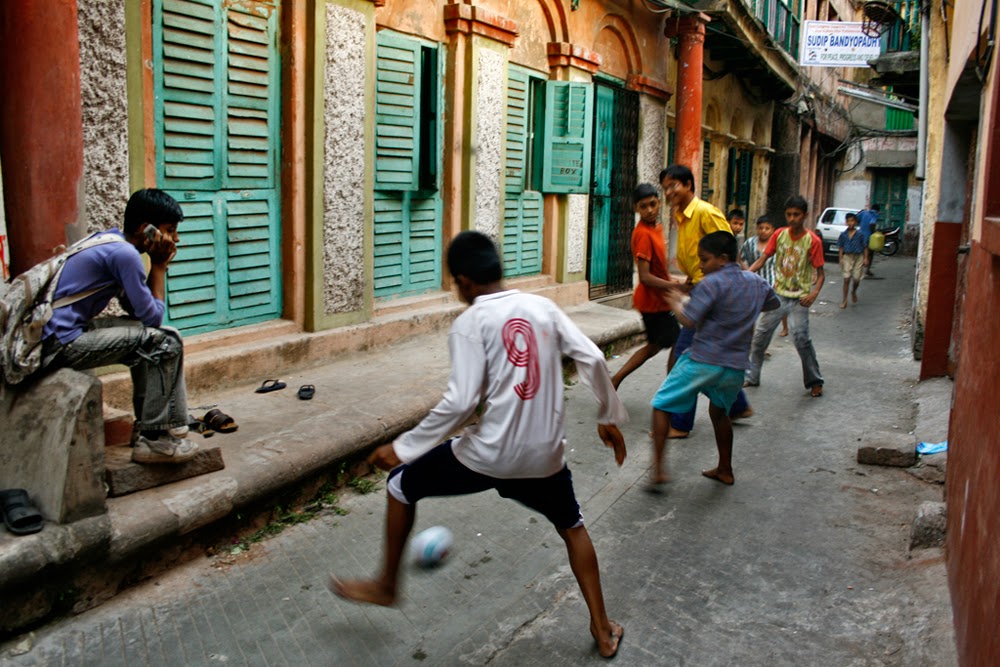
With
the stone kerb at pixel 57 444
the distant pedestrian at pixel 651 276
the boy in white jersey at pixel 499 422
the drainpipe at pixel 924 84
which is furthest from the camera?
the drainpipe at pixel 924 84

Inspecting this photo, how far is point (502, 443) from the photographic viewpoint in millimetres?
3111

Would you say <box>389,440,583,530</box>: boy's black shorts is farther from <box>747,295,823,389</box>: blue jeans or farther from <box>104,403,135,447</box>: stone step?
<box>747,295,823,389</box>: blue jeans

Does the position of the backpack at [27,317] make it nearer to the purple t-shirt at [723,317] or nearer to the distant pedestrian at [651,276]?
the purple t-shirt at [723,317]

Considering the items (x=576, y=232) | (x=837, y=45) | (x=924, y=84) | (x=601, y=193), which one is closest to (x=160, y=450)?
(x=576, y=232)

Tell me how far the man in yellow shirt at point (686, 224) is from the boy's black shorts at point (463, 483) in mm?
3049

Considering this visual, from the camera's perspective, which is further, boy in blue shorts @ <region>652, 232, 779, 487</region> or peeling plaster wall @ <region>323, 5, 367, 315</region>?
peeling plaster wall @ <region>323, 5, 367, 315</region>

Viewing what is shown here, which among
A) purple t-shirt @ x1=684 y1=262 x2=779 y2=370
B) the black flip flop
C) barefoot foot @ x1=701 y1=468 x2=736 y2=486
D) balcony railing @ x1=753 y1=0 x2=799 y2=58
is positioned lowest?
barefoot foot @ x1=701 y1=468 x2=736 y2=486

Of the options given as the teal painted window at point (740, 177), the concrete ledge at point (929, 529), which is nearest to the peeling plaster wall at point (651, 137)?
the teal painted window at point (740, 177)

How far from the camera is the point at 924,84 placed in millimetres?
9578

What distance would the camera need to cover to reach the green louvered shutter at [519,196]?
9.70 m

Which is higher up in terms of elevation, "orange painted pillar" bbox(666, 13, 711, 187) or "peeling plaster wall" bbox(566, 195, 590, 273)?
"orange painted pillar" bbox(666, 13, 711, 187)

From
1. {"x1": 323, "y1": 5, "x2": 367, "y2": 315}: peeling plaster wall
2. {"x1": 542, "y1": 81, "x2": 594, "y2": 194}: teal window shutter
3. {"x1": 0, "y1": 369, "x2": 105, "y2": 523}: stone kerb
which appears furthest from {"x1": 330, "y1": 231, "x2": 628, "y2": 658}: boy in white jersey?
{"x1": 542, "y1": 81, "x2": 594, "y2": 194}: teal window shutter

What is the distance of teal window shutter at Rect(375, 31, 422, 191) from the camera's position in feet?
25.0

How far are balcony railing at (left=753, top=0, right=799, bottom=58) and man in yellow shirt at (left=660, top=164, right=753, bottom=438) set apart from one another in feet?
41.4
